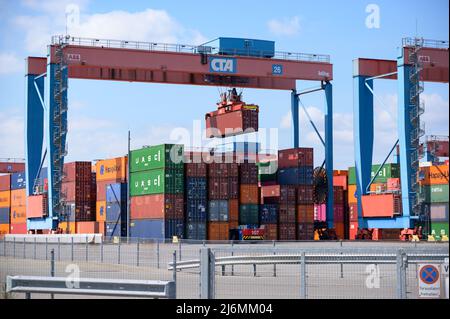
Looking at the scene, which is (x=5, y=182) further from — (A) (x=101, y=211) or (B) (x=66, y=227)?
(B) (x=66, y=227)

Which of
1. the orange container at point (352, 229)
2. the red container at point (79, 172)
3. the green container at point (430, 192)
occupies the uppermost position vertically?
the red container at point (79, 172)

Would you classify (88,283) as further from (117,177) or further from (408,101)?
(117,177)

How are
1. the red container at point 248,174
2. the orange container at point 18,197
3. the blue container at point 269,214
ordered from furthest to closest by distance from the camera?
the orange container at point 18,197 < the blue container at point 269,214 < the red container at point 248,174

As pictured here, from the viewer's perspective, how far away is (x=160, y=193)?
53281mm

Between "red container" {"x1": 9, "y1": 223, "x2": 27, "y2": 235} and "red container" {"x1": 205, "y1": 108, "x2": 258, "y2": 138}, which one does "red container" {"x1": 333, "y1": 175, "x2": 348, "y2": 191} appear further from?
"red container" {"x1": 9, "y1": 223, "x2": 27, "y2": 235}

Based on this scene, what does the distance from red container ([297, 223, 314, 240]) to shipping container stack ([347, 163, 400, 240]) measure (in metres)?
4.98

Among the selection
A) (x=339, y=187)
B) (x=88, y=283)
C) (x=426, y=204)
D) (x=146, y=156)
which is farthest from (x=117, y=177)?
(x=88, y=283)

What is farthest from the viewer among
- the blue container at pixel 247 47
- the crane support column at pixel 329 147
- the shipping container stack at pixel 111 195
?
the crane support column at pixel 329 147

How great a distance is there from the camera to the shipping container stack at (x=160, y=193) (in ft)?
173

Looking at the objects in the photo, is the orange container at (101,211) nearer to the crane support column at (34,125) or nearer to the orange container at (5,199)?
the crane support column at (34,125)

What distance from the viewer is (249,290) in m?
17.0

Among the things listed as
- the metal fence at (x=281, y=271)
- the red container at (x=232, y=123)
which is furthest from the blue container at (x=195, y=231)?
Result: the metal fence at (x=281, y=271)

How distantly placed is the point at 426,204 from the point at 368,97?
9055 mm

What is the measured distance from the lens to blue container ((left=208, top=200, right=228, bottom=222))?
54.2 m
